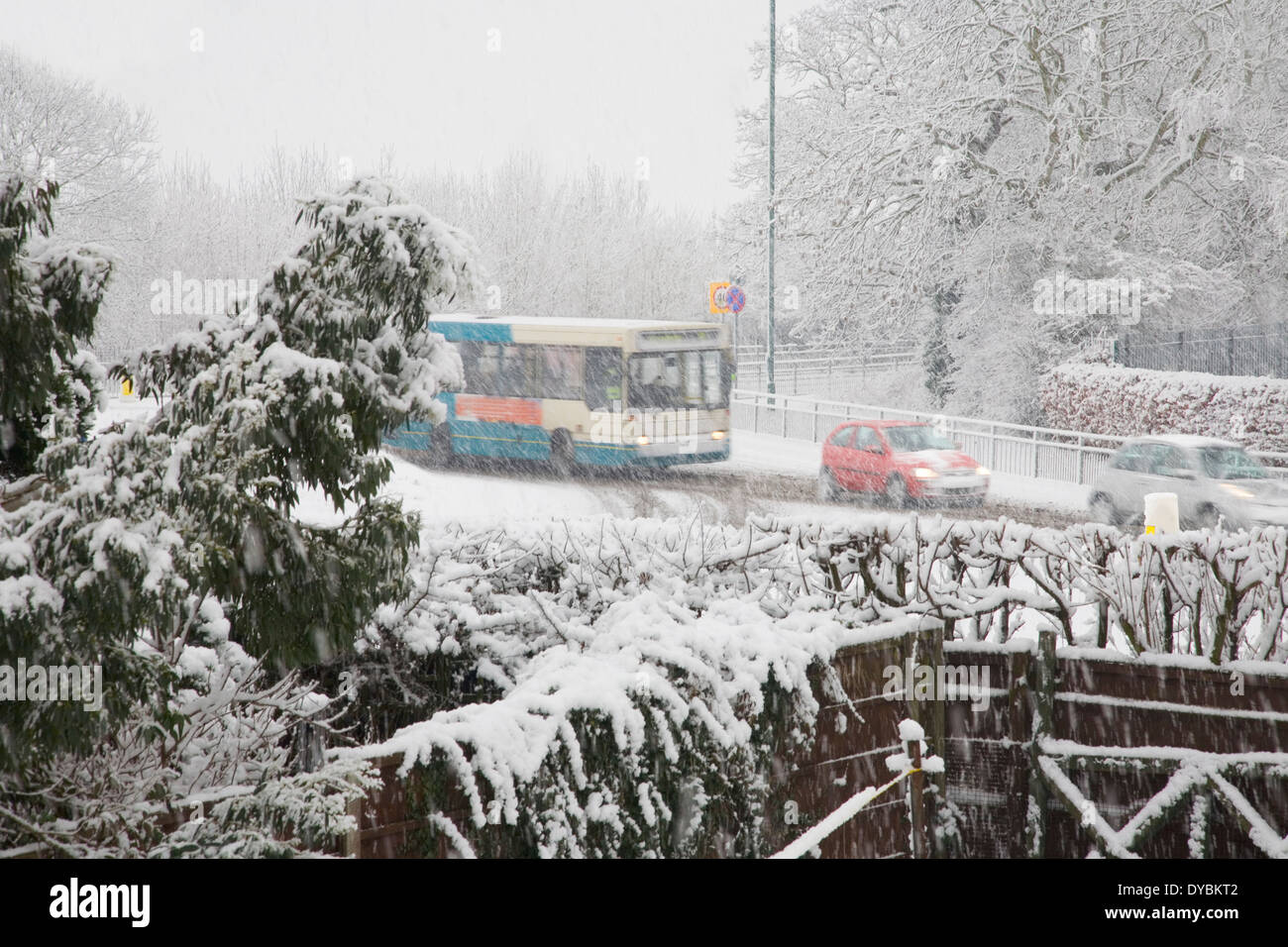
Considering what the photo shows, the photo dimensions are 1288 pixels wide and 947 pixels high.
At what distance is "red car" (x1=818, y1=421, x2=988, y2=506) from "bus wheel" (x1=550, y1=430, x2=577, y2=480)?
467 centimetres

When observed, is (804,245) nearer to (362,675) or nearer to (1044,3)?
(1044,3)

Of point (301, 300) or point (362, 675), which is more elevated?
point (301, 300)

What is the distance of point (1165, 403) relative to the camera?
25.2 metres

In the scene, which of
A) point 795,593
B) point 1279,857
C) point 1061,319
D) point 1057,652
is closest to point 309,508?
point 795,593

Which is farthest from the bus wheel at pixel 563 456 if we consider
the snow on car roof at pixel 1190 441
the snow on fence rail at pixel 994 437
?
the snow on car roof at pixel 1190 441

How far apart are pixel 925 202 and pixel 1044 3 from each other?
→ 15.6 ft

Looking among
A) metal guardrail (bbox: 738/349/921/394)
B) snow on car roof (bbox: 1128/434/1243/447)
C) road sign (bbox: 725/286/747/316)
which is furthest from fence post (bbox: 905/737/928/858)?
metal guardrail (bbox: 738/349/921/394)

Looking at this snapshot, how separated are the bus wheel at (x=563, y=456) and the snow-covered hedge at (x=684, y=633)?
14063 millimetres

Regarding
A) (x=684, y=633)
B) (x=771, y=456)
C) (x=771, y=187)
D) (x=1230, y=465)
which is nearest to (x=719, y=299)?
(x=771, y=456)

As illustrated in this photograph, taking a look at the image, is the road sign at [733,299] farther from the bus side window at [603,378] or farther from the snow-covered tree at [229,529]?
the snow-covered tree at [229,529]

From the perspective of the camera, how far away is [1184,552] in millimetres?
7684

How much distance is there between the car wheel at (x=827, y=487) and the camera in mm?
20609

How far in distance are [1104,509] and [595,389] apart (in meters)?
8.63

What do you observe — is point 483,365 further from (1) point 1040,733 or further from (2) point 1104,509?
(1) point 1040,733
